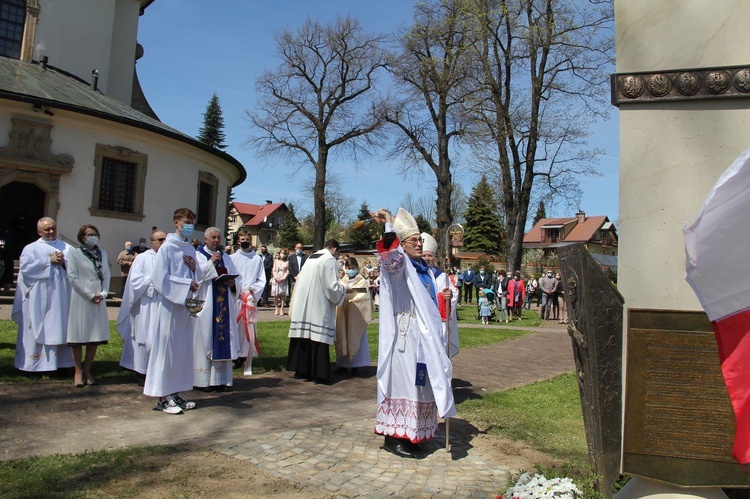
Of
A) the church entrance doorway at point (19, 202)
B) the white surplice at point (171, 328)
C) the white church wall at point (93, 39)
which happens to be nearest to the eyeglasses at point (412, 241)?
the white surplice at point (171, 328)

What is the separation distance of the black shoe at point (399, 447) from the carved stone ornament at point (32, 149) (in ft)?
55.3

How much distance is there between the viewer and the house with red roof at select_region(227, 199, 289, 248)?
91375 millimetres

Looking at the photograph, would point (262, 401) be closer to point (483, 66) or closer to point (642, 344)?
point (642, 344)

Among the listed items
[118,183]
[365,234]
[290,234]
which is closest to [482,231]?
[365,234]

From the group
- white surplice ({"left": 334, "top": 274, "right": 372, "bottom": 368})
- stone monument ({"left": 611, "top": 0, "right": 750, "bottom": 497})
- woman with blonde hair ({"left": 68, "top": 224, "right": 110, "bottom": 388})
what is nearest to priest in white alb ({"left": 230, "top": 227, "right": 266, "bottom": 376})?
white surplice ({"left": 334, "top": 274, "right": 372, "bottom": 368})

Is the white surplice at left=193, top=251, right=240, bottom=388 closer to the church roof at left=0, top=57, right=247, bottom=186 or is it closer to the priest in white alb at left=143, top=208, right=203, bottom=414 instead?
the priest in white alb at left=143, top=208, right=203, bottom=414

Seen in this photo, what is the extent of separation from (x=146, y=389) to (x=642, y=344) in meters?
5.04

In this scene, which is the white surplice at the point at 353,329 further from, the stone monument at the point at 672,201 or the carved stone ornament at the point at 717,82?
the carved stone ornament at the point at 717,82

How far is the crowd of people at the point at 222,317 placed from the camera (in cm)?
545

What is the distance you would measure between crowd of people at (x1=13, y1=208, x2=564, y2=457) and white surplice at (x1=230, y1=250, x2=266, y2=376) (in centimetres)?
2

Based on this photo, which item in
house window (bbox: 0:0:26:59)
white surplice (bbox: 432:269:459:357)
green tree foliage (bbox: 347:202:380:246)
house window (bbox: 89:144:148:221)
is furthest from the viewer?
A: green tree foliage (bbox: 347:202:380:246)

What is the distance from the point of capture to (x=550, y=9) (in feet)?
84.5

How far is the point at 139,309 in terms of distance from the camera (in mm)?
7430

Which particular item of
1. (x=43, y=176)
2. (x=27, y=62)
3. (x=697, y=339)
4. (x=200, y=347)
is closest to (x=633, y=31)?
(x=697, y=339)
